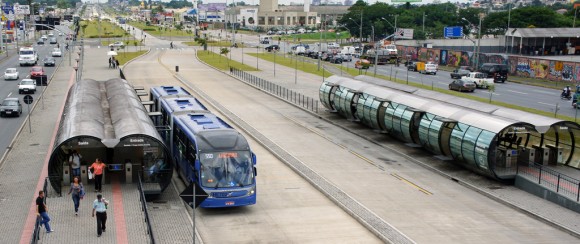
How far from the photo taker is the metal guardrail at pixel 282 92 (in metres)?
55.3

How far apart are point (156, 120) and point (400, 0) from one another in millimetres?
116759

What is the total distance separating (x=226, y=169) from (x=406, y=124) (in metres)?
15.1

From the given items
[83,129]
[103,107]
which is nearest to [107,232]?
[83,129]

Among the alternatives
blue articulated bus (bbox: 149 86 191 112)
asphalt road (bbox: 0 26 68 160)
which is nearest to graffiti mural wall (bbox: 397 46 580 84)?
blue articulated bus (bbox: 149 86 191 112)

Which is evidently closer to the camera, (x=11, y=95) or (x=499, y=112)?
(x=499, y=112)

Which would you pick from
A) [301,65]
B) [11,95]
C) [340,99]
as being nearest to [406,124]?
[340,99]

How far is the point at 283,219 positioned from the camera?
24844 mm

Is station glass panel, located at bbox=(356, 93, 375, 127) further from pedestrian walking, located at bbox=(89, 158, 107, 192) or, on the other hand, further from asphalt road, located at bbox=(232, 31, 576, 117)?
pedestrian walking, located at bbox=(89, 158, 107, 192)

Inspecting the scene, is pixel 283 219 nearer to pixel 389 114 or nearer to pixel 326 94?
pixel 389 114

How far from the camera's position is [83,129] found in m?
25.8

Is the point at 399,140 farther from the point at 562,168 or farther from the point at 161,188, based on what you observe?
the point at 161,188

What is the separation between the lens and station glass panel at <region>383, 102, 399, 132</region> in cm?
3853

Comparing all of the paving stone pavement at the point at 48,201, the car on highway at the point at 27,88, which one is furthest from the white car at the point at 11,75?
the paving stone pavement at the point at 48,201

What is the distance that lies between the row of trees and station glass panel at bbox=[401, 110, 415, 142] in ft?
321
